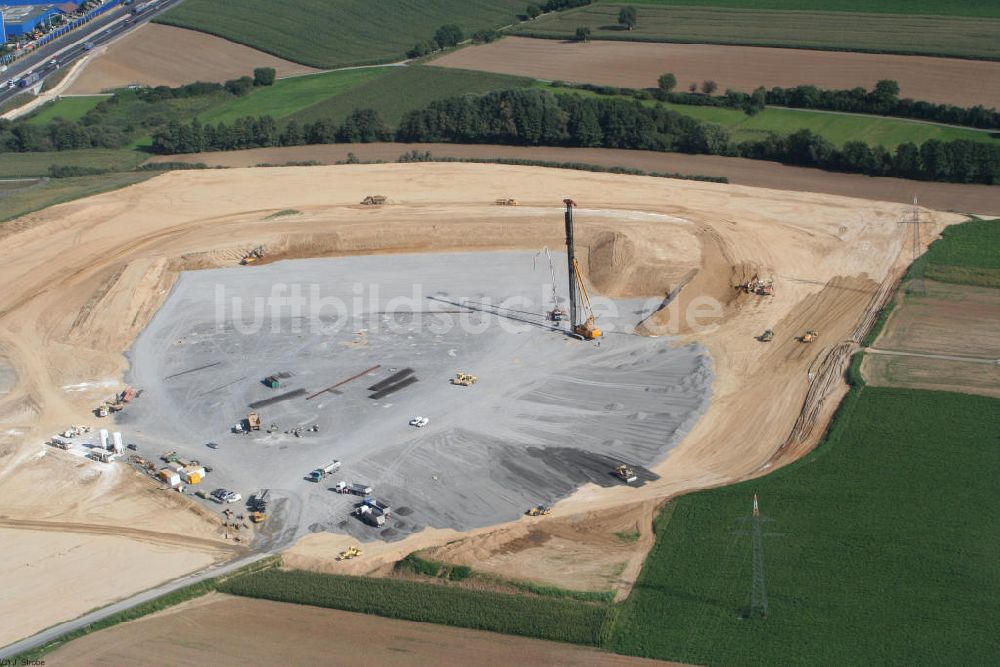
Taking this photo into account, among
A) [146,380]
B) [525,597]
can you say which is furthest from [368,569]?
[146,380]

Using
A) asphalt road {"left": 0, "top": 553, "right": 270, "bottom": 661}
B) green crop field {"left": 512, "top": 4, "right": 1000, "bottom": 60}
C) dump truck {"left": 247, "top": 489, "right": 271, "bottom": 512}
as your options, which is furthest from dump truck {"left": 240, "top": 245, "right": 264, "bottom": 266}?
green crop field {"left": 512, "top": 4, "right": 1000, "bottom": 60}

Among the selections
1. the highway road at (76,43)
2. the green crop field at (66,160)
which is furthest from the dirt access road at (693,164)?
the highway road at (76,43)

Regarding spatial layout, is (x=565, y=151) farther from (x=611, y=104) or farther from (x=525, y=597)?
(x=525, y=597)

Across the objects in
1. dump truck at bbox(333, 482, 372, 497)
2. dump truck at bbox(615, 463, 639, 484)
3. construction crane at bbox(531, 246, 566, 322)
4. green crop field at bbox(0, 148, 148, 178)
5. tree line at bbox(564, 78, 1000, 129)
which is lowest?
dump truck at bbox(333, 482, 372, 497)

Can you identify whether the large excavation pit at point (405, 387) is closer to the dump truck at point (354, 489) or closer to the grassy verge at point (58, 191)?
the dump truck at point (354, 489)

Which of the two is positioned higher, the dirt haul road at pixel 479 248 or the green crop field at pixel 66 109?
the green crop field at pixel 66 109

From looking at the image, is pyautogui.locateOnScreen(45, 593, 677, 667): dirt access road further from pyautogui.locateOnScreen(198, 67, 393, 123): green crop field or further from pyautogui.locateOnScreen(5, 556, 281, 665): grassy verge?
pyautogui.locateOnScreen(198, 67, 393, 123): green crop field
